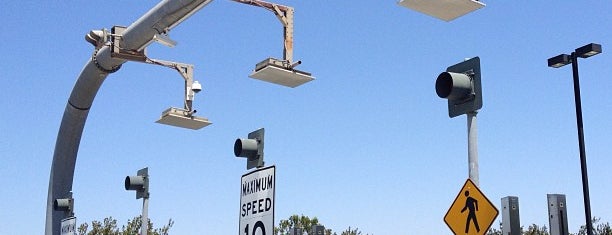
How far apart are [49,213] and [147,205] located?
114 inches

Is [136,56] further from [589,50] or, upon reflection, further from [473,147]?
[589,50]

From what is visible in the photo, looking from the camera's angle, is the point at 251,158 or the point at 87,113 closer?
the point at 251,158

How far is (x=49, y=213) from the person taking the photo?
19.0 meters

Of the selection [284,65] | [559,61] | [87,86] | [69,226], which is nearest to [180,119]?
[284,65]

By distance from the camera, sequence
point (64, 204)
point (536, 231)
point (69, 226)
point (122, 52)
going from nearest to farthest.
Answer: point (122, 52)
point (69, 226)
point (64, 204)
point (536, 231)

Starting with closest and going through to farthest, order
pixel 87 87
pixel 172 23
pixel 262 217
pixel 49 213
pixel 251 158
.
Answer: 1. pixel 262 217
2. pixel 251 158
3. pixel 172 23
4. pixel 87 87
5. pixel 49 213

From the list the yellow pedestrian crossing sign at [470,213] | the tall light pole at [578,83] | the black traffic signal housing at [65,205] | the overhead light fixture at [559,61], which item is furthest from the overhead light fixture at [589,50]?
the yellow pedestrian crossing sign at [470,213]

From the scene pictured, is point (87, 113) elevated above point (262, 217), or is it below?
above

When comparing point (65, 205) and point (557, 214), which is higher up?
point (65, 205)

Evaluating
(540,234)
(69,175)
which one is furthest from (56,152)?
(540,234)

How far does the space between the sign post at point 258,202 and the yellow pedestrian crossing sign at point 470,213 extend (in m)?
1.84

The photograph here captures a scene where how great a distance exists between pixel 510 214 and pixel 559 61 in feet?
40.2

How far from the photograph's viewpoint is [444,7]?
9.12 metres

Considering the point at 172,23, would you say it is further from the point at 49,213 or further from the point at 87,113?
the point at 49,213
